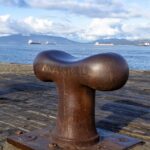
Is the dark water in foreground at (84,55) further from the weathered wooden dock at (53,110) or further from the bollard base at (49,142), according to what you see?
the bollard base at (49,142)

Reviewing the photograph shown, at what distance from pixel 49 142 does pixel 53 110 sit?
1.30 meters

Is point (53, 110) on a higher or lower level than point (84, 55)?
higher

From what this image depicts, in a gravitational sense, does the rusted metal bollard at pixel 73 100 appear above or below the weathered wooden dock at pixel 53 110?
above

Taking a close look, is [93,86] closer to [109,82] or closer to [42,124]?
[109,82]

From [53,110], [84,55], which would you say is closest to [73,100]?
[53,110]

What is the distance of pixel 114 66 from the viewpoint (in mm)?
2139

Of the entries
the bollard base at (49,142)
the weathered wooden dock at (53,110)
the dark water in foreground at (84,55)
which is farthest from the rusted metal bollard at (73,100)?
the dark water in foreground at (84,55)

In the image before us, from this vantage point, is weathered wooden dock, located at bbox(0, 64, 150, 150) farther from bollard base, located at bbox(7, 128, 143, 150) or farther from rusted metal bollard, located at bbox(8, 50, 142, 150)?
rusted metal bollard, located at bbox(8, 50, 142, 150)

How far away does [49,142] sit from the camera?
239 centimetres

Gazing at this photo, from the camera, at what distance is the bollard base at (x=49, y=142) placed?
2.32 meters

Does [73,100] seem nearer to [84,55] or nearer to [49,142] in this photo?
[49,142]

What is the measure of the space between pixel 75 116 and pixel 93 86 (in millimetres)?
260

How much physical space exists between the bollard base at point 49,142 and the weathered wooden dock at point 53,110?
0.08 meters

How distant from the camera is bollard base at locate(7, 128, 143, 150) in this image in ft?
7.61
